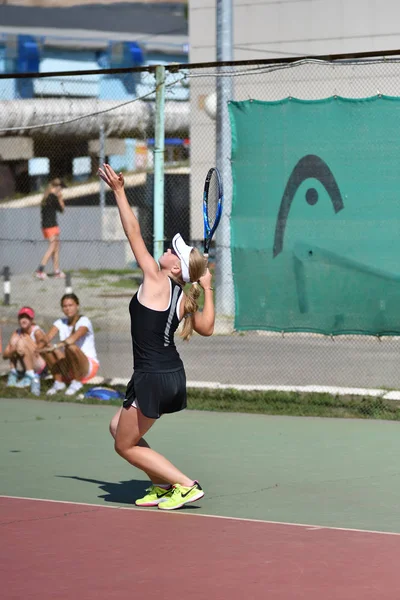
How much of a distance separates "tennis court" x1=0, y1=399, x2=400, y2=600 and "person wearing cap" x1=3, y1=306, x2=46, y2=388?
4.44 feet

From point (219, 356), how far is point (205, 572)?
7.29 metres

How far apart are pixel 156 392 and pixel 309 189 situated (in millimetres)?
3833

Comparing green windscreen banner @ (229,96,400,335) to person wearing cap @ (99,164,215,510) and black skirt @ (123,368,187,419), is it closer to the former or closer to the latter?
person wearing cap @ (99,164,215,510)

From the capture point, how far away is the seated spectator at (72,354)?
11.0m

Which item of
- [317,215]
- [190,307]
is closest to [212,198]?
[190,307]

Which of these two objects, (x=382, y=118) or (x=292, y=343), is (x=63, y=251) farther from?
(x=382, y=118)

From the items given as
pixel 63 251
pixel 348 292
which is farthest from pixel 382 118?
pixel 63 251

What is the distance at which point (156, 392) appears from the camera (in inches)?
256

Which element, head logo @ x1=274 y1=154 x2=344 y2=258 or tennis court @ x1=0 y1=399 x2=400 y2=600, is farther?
head logo @ x1=274 y1=154 x2=344 y2=258

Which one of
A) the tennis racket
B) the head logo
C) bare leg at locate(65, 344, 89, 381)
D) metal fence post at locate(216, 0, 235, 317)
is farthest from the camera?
bare leg at locate(65, 344, 89, 381)

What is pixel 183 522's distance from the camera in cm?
633

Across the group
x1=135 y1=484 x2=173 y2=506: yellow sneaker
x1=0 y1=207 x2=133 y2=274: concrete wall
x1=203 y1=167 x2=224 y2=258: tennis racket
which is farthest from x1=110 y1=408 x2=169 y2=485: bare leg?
x1=0 y1=207 x2=133 y2=274: concrete wall

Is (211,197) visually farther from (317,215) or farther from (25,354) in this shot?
(25,354)

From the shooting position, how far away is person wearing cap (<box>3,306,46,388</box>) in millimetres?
11227
